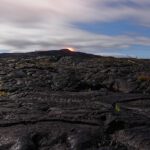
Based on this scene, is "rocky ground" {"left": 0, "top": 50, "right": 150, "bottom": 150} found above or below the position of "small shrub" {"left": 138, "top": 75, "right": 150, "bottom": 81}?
below

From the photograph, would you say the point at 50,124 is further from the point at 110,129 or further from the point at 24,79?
the point at 24,79

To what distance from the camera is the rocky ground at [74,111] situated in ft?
52.6

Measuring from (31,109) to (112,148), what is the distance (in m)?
5.93

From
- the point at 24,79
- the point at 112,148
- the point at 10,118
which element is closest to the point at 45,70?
the point at 24,79

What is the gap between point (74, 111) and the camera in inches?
774

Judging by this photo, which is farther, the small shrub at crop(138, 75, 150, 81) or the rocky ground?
the small shrub at crop(138, 75, 150, 81)

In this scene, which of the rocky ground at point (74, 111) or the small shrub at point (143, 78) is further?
the small shrub at point (143, 78)

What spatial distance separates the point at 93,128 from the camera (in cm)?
1712

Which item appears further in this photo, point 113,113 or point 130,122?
point 113,113

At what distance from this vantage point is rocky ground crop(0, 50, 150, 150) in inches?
632

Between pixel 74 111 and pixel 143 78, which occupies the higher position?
pixel 143 78

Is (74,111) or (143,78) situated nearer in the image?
(74,111)

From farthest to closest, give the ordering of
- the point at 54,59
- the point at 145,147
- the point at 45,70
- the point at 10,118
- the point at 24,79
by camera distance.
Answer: the point at 54,59 → the point at 45,70 → the point at 24,79 → the point at 10,118 → the point at 145,147

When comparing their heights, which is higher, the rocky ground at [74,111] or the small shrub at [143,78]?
the small shrub at [143,78]
